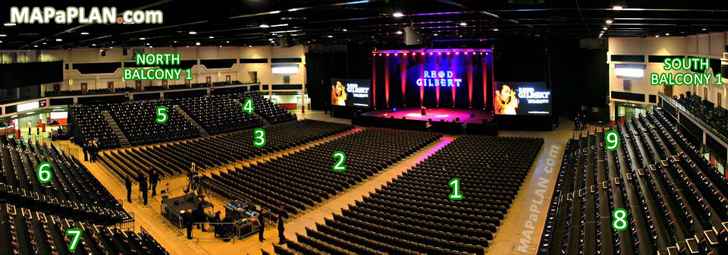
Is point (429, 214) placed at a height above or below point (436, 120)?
below

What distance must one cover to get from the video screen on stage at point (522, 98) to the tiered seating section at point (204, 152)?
1182 centimetres

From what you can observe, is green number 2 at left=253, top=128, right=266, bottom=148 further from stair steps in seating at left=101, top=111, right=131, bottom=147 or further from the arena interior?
stair steps in seating at left=101, top=111, right=131, bottom=147

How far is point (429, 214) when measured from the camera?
1886cm

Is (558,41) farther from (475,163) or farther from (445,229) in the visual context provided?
(445,229)

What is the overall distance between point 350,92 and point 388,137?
38.8ft

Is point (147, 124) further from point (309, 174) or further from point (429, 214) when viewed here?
point (429, 214)

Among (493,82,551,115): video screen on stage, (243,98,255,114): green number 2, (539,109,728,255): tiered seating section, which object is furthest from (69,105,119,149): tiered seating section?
(539,109,728,255): tiered seating section

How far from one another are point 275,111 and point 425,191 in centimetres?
2987

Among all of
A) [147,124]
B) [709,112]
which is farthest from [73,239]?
[147,124]

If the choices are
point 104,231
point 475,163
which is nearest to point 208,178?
point 104,231

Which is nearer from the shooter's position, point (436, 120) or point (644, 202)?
point (644, 202)

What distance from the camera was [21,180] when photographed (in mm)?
21312

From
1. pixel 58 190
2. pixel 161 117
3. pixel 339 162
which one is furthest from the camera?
pixel 161 117

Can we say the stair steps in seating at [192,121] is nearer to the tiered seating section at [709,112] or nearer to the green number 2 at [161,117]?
the green number 2 at [161,117]
